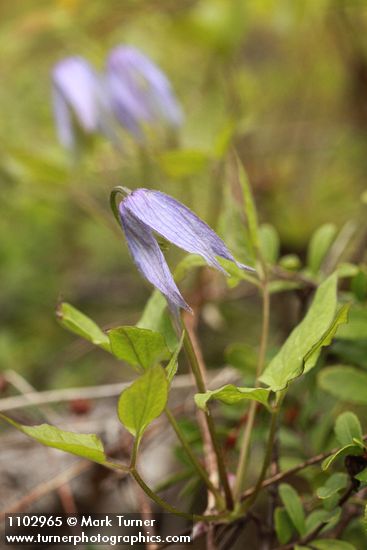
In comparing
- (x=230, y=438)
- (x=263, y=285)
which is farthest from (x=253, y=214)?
(x=230, y=438)

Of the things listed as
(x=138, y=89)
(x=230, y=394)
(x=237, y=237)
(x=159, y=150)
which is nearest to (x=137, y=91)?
(x=138, y=89)

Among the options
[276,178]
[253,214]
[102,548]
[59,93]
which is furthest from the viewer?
[276,178]

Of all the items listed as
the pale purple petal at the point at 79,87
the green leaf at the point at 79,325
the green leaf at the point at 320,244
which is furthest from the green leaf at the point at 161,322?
the pale purple petal at the point at 79,87

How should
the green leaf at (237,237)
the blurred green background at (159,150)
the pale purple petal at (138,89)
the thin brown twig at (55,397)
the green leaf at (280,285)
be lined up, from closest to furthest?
1. the green leaf at (237,237)
2. the green leaf at (280,285)
3. the thin brown twig at (55,397)
4. the pale purple petal at (138,89)
5. the blurred green background at (159,150)

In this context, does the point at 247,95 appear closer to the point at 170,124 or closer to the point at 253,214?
the point at 170,124

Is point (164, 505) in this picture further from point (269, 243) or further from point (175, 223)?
point (269, 243)

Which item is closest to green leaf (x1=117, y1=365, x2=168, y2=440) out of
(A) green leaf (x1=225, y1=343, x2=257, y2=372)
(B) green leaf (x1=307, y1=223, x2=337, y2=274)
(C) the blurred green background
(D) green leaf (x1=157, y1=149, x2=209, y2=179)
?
(A) green leaf (x1=225, y1=343, x2=257, y2=372)

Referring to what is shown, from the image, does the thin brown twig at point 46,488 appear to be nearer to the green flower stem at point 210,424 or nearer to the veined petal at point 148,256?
the green flower stem at point 210,424
